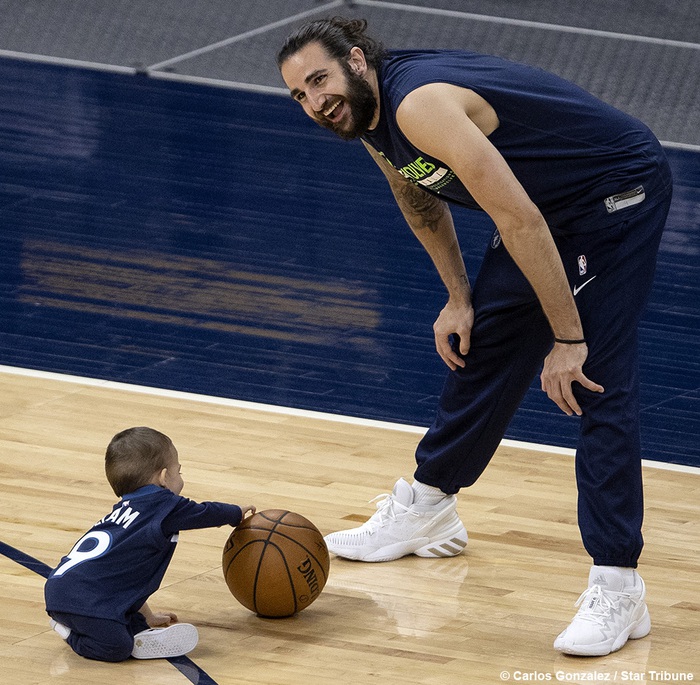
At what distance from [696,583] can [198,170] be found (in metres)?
5.78

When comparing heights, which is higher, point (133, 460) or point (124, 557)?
point (133, 460)

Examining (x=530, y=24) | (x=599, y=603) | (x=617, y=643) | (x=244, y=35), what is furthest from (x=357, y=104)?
(x=530, y=24)

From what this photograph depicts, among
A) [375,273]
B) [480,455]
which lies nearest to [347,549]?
[480,455]

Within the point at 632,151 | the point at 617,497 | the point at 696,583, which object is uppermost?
the point at 632,151

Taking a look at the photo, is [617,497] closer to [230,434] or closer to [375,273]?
[230,434]

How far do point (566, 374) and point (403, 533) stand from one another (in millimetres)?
927

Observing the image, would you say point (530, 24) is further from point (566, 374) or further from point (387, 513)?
point (566, 374)

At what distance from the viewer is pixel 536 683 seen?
3516 millimetres

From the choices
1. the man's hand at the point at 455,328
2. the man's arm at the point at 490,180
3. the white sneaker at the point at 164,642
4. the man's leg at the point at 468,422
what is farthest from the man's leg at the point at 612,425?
the white sneaker at the point at 164,642

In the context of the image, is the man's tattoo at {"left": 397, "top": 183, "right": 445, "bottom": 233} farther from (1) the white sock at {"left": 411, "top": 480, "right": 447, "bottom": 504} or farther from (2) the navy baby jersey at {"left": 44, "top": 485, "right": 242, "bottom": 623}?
(2) the navy baby jersey at {"left": 44, "top": 485, "right": 242, "bottom": 623}

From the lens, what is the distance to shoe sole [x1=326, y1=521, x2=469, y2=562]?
14.1 feet

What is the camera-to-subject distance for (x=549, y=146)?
3619mm

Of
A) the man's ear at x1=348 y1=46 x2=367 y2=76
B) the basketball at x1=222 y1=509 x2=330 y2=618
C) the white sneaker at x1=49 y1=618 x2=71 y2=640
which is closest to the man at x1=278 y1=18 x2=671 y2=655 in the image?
the man's ear at x1=348 y1=46 x2=367 y2=76

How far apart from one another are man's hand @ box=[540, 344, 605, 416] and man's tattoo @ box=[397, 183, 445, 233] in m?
0.68
